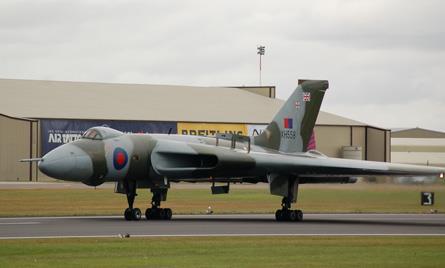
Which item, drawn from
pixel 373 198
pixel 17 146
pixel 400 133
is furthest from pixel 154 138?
pixel 400 133

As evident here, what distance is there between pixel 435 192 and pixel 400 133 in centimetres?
10976

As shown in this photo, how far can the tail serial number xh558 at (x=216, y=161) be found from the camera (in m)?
33.3

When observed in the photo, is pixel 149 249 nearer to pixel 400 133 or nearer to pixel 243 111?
pixel 243 111

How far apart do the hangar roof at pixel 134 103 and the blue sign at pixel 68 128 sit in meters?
0.63


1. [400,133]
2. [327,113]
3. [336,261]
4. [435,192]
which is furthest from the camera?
[400,133]

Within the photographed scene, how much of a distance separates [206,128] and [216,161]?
164 ft

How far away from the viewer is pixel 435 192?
4203cm

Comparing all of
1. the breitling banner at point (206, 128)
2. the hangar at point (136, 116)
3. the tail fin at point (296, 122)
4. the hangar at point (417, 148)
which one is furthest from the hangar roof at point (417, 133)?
the tail fin at point (296, 122)

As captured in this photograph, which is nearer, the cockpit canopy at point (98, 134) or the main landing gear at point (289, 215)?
the cockpit canopy at point (98, 134)

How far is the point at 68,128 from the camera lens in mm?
78875

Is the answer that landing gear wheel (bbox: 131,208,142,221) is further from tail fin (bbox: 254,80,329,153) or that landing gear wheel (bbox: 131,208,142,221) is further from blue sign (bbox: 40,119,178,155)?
blue sign (bbox: 40,119,178,155)

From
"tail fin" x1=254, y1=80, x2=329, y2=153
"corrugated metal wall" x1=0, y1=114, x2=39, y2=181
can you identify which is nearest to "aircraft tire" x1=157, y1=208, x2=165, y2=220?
"tail fin" x1=254, y1=80, x2=329, y2=153

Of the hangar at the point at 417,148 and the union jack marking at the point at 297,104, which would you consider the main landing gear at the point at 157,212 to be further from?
the hangar at the point at 417,148

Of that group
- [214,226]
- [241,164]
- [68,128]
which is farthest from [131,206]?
[68,128]
